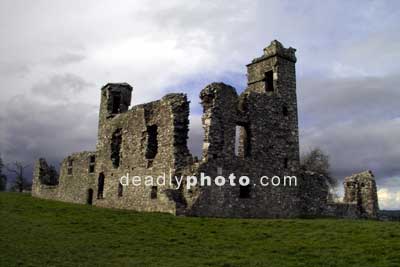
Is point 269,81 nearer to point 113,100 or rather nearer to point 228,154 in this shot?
point 228,154

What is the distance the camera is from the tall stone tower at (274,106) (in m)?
27.8

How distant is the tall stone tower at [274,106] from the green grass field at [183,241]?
7667mm

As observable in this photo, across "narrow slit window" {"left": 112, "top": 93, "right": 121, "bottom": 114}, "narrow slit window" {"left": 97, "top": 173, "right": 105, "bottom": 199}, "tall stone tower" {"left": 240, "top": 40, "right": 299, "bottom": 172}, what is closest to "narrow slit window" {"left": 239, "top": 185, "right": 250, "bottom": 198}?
"tall stone tower" {"left": 240, "top": 40, "right": 299, "bottom": 172}

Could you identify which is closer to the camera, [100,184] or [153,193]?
[153,193]

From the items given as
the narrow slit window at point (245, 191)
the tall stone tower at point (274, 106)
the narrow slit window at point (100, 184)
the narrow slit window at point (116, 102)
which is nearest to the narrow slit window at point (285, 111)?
the tall stone tower at point (274, 106)

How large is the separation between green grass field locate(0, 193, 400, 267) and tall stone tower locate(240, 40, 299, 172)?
767cm

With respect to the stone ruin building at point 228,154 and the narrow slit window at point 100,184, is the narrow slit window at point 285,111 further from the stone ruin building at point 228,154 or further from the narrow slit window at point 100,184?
the narrow slit window at point 100,184

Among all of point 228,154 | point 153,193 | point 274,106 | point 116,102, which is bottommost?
Answer: point 153,193

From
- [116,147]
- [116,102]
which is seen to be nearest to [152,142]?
[116,147]

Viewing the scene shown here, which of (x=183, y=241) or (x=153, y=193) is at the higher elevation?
(x=153, y=193)

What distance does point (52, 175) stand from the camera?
4609cm

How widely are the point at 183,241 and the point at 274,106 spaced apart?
46.7ft

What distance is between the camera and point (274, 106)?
95.3 ft

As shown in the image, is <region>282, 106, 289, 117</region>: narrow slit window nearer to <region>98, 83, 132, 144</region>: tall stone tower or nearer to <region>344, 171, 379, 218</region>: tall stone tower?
<region>344, 171, 379, 218</region>: tall stone tower
